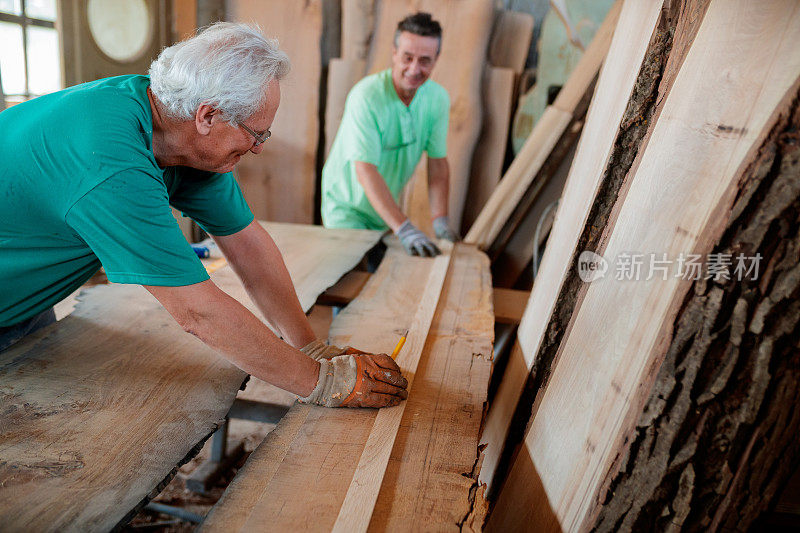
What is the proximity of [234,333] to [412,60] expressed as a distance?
205 cm

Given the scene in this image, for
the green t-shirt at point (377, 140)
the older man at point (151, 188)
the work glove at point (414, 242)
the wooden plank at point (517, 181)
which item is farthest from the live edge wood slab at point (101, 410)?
the wooden plank at point (517, 181)

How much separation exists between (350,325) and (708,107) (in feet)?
4.04

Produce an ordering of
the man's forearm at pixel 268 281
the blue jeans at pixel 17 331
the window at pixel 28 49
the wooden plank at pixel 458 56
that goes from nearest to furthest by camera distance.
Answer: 1. the blue jeans at pixel 17 331
2. the man's forearm at pixel 268 281
3. the window at pixel 28 49
4. the wooden plank at pixel 458 56

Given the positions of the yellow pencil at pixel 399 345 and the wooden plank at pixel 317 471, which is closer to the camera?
the wooden plank at pixel 317 471

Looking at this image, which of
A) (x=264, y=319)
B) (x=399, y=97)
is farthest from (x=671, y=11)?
(x=399, y=97)

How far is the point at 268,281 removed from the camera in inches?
66.8

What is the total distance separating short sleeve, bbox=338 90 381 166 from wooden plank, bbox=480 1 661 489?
123 cm

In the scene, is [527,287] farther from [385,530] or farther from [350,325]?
[385,530]

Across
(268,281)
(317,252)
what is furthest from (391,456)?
(317,252)

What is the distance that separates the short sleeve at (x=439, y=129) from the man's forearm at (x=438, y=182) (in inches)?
1.7

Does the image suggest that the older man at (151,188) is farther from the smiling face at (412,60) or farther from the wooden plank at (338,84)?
the wooden plank at (338,84)

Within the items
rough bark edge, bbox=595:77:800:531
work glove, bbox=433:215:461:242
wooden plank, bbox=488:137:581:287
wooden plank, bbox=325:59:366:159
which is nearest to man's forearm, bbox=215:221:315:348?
rough bark edge, bbox=595:77:800:531

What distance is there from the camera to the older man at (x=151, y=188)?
1.10 meters

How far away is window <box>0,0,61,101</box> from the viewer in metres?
2.93
